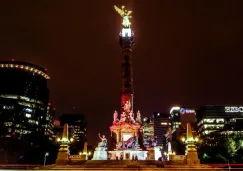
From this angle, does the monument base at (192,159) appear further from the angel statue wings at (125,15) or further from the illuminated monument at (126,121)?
the angel statue wings at (125,15)

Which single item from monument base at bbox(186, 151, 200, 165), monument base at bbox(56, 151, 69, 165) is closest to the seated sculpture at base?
monument base at bbox(56, 151, 69, 165)

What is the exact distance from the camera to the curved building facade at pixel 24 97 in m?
125

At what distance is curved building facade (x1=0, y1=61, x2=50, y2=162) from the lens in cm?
12456

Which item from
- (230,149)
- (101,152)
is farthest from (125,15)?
(230,149)

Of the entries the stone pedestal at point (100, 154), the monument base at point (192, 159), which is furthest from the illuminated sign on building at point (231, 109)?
the monument base at point (192, 159)

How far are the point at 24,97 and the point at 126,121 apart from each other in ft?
257

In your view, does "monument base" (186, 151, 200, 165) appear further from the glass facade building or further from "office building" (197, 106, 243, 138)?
"office building" (197, 106, 243, 138)

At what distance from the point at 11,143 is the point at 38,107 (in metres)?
64.8

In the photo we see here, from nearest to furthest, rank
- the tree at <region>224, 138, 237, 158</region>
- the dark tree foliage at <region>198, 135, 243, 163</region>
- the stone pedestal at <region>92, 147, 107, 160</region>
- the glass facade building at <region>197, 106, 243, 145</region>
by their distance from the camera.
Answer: the stone pedestal at <region>92, 147, 107, 160</region> → the dark tree foliage at <region>198, 135, 243, 163</region> → the tree at <region>224, 138, 237, 158</region> → the glass facade building at <region>197, 106, 243, 145</region>

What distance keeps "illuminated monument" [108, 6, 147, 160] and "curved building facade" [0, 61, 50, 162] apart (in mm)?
59191

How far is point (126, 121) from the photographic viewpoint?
2613 inches

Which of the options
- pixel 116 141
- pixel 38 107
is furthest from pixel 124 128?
pixel 38 107

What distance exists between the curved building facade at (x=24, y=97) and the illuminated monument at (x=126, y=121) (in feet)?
194

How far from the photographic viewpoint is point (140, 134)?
6706cm
